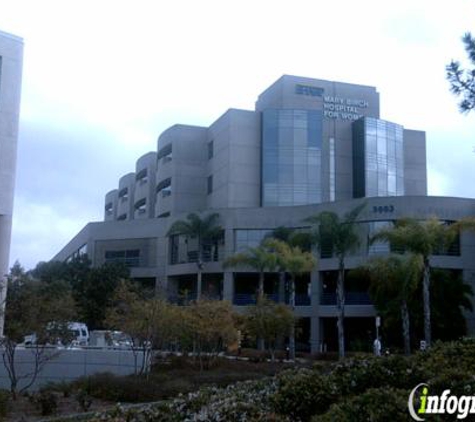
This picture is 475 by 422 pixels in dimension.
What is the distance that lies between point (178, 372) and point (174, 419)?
16.8 metres

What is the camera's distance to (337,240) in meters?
44.4

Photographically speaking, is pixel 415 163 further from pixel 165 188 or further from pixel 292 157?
pixel 165 188

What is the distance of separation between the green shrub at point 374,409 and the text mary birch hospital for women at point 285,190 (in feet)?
146

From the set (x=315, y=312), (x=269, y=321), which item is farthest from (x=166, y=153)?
(x=269, y=321)

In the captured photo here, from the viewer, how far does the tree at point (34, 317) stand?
72.1 feet

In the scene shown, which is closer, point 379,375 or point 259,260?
point 379,375

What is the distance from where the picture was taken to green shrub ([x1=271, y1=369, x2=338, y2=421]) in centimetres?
938

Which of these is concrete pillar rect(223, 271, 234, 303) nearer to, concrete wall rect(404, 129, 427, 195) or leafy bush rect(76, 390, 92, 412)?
concrete wall rect(404, 129, 427, 195)

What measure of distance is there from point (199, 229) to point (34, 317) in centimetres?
3643

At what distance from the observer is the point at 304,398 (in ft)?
30.9

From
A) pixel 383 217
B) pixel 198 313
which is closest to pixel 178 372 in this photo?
pixel 198 313

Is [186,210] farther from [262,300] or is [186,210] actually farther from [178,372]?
[178,372]

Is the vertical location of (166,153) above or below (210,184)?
above

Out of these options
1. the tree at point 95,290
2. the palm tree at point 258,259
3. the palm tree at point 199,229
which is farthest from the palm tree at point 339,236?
the tree at point 95,290
